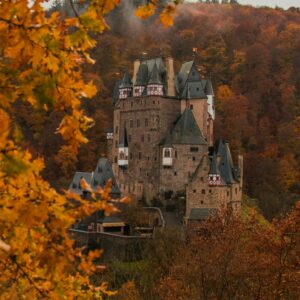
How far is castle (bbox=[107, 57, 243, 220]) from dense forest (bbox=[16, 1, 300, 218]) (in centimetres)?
983

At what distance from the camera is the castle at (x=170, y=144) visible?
155 ft

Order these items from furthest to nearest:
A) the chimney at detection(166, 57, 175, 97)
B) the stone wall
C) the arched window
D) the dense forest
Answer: the dense forest → the chimney at detection(166, 57, 175, 97) → the arched window → the stone wall

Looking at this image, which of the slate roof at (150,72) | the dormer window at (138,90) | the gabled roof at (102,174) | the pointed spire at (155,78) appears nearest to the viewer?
the gabled roof at (102,174)

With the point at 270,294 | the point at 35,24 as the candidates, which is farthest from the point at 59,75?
the point at 270,294

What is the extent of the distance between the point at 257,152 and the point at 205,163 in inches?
911

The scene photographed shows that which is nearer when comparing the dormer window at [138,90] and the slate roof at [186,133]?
the slate roof at [186,133]

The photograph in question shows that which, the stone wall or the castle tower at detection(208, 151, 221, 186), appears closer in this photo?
the castle tower at detection(208, 151, 221, 186)

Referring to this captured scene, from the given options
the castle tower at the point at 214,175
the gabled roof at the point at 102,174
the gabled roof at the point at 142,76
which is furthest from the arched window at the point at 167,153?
the gabled roof at the point at 142,76

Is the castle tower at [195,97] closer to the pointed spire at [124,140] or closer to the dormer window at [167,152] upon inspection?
the dormer window at [167,152]

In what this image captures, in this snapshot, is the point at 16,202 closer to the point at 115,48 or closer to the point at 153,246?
the point at 153,246

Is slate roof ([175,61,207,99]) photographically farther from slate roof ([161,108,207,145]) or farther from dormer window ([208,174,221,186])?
dormer window ([208,174,221,186])

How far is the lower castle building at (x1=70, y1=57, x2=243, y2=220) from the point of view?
47.2 m

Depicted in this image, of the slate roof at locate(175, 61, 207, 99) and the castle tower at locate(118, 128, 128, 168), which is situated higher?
the slate roof at locate(175, 61, 207, 99)

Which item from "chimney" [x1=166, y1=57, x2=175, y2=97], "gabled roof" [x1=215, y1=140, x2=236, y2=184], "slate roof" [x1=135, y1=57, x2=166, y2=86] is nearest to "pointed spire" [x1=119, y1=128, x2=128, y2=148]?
"slate roof" [x1=135, y1=57, x2=166, y2=86]
